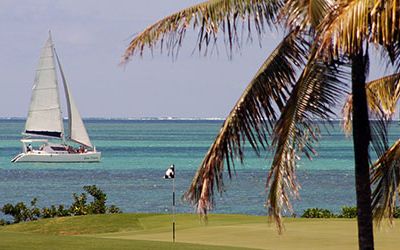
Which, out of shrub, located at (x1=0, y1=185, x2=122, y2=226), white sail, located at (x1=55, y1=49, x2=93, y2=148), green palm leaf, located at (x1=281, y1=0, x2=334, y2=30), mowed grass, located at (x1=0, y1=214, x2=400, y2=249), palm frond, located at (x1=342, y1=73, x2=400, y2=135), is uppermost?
white sail, located at (x1=55, y1=49, x2=93, y2=148)

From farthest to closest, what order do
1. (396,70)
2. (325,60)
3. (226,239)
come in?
1. (226,239)
2. (396,70)
3. (325,60)

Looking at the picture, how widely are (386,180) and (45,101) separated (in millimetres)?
74808

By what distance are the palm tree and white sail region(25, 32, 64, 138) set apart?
A: 7226 cm

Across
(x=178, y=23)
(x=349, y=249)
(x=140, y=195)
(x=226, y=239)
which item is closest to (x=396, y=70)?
(x=178, y=23)

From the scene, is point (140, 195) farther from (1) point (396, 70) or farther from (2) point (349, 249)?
(1) point (396, 70)

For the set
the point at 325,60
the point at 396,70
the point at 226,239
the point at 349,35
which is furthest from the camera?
the point at 226,239

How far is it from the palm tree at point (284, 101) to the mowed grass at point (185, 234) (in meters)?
5.84

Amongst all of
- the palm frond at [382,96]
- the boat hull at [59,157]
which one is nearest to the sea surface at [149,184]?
the boat hull at [59,157]

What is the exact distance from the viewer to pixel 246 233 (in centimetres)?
2367

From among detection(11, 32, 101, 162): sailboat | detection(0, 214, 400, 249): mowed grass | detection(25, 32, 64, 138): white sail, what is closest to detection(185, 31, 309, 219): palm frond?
detection(0, 214, 400, 249): mowed grass

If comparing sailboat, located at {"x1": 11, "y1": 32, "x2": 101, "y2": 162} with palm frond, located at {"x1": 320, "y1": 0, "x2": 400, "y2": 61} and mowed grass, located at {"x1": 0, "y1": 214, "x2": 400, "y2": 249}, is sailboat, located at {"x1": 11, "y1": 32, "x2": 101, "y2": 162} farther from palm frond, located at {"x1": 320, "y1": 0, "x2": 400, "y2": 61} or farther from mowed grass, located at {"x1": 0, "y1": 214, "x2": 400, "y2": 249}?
palm frond, located at {"x1": 320, "y1": 0, "x2": 400, "y2": 61}

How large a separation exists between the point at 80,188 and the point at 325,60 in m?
64.8

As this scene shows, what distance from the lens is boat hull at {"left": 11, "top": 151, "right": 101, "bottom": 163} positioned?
10525cm

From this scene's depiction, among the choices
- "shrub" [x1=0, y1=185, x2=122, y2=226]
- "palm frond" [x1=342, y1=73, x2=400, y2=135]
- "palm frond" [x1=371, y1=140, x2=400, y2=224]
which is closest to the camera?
"palm frond" [x1=371, y1=140, x2=400, y2=224]
